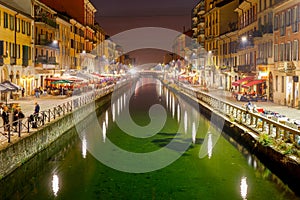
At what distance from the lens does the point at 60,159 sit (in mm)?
24797

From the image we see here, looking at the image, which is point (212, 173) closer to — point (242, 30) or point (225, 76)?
point (242, 30)

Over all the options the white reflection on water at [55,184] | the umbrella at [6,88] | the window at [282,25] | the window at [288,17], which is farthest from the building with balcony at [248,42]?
the white reflection on water at [55,184]

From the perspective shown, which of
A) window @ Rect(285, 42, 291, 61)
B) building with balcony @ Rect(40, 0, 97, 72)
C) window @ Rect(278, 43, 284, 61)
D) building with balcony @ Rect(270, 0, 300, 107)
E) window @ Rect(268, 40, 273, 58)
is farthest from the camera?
building with balcony @ Rect(40, 0, 97, 72)

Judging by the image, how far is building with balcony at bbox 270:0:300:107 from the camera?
3762cm

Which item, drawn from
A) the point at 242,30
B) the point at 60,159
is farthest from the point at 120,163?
the point at 242,30

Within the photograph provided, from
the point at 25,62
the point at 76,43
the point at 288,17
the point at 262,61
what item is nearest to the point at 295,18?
the point at 288,17

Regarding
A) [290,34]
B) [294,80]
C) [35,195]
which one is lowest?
[35,195]

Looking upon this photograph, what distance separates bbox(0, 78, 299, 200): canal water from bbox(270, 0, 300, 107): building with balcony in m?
7.84

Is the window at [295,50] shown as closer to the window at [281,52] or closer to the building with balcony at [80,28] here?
the window at [281,52]

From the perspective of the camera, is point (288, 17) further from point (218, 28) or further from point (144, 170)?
point (218, 28)

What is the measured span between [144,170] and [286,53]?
22571mm

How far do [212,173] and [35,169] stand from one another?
810 cm

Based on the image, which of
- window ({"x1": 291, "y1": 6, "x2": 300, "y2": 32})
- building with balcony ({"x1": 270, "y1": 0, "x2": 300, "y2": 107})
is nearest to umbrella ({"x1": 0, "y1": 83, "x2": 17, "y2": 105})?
building with balcony ({"x1": 270, "y1": 0, "x2": 300, "y2": 107})

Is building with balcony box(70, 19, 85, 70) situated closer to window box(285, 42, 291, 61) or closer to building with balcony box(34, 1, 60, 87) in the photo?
building with balcony box(34, 1, 60, 87)
